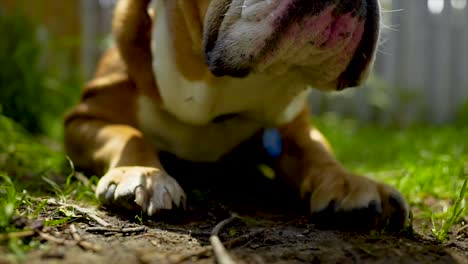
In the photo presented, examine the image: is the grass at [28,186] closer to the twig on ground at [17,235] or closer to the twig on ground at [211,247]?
the twig on ground at [17,235]

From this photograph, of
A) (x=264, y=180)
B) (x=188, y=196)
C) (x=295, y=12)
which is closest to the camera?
(x=295, y=12)

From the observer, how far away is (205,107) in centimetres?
186

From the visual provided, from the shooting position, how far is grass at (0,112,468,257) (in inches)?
55.1

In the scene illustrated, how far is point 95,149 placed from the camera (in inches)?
80.4

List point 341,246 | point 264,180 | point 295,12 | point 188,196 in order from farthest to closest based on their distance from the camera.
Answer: point 264,180, point 188,196, point 295,12, point 341,246

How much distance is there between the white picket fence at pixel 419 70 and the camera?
5762mm

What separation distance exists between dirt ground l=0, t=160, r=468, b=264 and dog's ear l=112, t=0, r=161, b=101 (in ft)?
1.70

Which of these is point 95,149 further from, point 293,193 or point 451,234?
point 451,234

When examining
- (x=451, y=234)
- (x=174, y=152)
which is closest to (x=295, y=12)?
(x=451, y=234)

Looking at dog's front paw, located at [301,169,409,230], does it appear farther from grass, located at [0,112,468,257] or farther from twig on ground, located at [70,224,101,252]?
twig on ground, located at [70,224,101,252]

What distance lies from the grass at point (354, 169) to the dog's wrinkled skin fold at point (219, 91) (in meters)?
0.14

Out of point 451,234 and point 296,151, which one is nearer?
point 451,234

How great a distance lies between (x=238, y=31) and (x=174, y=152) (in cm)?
67

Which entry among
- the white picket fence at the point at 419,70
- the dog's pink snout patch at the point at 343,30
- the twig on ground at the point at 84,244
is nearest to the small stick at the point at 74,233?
the twig on ground at the point at 84,244
